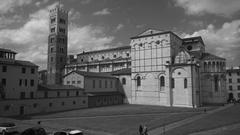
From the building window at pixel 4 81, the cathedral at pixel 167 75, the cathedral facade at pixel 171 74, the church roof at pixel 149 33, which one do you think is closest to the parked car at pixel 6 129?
the building window at pixel 4 81

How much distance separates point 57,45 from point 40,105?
2161 inches

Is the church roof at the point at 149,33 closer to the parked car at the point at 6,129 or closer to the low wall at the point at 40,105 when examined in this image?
the low wall at the point at 40,105

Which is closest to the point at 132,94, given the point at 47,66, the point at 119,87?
the point at 119,87

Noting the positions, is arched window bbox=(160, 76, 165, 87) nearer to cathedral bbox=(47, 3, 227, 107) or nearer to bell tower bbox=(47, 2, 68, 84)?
cathedral bbox=(47, 3, 227, 107)

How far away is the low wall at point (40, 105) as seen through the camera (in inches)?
1463

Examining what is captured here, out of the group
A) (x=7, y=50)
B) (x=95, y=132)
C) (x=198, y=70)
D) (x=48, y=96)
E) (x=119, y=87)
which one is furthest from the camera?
(x=119, y=87)

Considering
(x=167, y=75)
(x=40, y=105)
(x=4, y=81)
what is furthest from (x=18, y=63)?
(x=167, y=75)

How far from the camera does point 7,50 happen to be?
1624 inches

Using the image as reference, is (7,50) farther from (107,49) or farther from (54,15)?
(54,15)

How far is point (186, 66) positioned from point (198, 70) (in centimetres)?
877

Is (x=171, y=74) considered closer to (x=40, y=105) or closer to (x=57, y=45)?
(x=40, y=105)

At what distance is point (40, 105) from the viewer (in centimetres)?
4269

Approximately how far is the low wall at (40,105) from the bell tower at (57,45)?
43.7 m

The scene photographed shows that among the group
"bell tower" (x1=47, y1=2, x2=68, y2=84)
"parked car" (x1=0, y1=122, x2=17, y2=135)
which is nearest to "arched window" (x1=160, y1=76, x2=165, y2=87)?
"parked car" (x1=0, y1=122, x2=17, y2=135)
